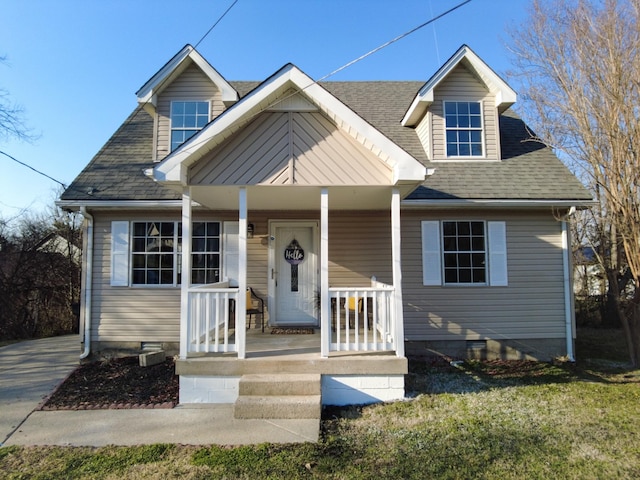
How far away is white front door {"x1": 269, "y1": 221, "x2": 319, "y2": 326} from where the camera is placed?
7543mm

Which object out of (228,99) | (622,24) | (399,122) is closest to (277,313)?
(228,99)

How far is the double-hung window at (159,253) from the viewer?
727cm

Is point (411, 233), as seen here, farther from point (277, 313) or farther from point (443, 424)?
point (443, 424)

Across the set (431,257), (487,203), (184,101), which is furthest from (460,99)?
(184,101)

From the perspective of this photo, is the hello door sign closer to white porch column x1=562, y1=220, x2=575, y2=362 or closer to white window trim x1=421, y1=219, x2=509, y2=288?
white window trim x1=421, y1=219, x2=509, y2=288

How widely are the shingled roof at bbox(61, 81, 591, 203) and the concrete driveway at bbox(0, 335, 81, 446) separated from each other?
2.97 metres

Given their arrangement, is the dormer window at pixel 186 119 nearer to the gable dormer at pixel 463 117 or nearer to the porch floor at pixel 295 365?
the gable dormer at pixel 463 117

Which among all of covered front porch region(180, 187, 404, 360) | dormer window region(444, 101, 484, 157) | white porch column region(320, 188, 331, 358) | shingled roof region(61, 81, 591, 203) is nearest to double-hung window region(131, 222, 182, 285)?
shingled roof region(61, 81, 591, 203)

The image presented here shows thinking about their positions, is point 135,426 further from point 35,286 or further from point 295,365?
point 35,286

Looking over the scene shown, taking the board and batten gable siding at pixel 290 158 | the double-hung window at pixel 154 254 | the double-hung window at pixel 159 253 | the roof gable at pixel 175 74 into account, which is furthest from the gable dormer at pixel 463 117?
the double-hung window at pixel 154 254

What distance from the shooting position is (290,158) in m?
5.23

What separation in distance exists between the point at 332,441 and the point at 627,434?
314 cm

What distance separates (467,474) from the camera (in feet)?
10.8

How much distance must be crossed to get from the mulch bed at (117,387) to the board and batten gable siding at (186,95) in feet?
14.2
